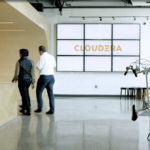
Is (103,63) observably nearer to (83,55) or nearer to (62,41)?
(83,55)

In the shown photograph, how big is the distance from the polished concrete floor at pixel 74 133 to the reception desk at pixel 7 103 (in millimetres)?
132

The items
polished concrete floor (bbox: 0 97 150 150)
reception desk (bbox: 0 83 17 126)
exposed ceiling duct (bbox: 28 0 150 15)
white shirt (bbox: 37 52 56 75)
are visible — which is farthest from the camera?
exposed ceiling duct (bbox: 28 0 150 15)

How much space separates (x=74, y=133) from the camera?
430cm

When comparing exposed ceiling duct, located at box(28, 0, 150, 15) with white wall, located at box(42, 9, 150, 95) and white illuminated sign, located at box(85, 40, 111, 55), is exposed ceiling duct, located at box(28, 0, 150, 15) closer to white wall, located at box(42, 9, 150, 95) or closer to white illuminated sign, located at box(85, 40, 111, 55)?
white wall, located at box(42, 9, 150, 95)

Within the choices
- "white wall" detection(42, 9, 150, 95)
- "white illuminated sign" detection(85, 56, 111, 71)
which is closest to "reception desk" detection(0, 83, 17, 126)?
"white wall" detection(42, 9, 150, 95)

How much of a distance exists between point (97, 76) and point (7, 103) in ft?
21.4

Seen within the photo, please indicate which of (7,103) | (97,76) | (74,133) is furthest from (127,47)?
(74,133)

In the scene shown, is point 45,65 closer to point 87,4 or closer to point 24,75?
point 24,75

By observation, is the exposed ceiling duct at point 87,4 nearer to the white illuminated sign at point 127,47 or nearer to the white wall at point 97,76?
the white wall at point 97,76

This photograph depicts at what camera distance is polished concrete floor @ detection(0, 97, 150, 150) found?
11.6 ft

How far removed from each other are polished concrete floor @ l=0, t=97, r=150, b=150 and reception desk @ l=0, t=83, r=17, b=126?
132mm

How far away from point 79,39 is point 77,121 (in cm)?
646

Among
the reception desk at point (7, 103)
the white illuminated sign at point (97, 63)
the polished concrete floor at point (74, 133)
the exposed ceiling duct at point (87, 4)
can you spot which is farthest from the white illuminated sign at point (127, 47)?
the reception desk at point (7, 103)

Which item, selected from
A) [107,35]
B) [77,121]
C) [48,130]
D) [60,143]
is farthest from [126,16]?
[60,143]
